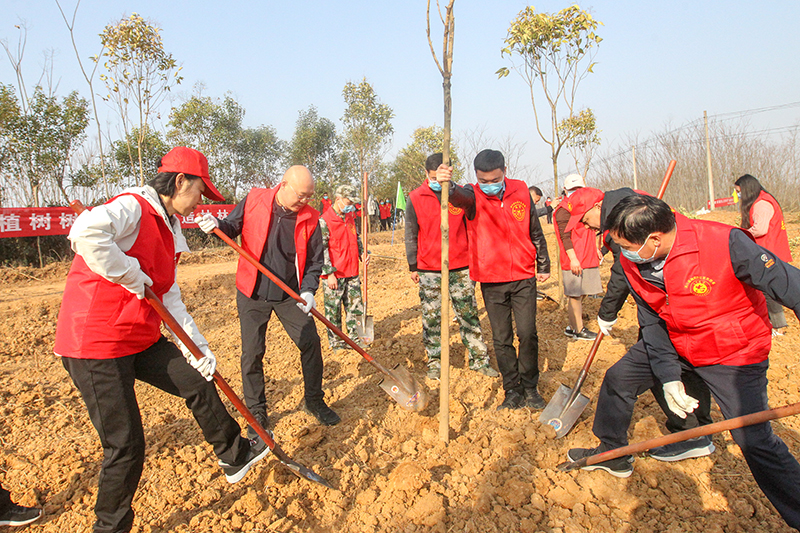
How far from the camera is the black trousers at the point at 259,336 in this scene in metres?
3.22

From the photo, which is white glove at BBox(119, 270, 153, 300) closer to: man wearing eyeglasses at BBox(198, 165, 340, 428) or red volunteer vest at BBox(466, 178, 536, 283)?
man wearing eyeglasses at BBox(198, 165, 340, 428)

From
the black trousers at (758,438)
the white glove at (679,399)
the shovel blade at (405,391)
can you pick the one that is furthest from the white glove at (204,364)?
the black trousers at (758,438)

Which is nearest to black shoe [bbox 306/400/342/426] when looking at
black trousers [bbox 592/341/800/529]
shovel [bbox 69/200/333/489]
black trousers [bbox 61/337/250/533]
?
shovel [bbox 69/200/333/489]

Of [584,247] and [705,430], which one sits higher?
[584,247]

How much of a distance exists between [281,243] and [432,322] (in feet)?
5.09

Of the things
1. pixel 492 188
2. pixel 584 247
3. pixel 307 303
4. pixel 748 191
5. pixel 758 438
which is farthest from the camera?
pixel 584 247

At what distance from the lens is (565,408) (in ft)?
10.4

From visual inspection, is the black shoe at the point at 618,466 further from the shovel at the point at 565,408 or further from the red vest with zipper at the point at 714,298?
the red vest with zipper at the point at 714,298

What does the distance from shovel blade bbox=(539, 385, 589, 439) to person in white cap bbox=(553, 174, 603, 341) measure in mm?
1750

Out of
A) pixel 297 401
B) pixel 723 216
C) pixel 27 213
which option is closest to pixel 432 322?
pixel 297 401

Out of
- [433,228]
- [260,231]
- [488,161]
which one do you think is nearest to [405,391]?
[433,228]

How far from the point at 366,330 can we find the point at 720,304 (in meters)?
3.88

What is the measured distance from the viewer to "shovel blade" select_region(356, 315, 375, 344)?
5.29 metres

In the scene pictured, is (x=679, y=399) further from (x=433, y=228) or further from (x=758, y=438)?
(x=433, y=228)
